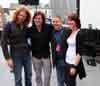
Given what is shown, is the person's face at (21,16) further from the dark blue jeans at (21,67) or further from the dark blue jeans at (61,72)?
the dark blue jeans at (61,72)

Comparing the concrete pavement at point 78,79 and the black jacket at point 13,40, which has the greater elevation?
the black jacket at point 13,40

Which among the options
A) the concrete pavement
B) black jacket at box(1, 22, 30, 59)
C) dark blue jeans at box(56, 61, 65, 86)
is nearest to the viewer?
black jacket at box(1, 22, 30, 59)

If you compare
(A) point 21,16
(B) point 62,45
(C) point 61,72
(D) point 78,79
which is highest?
(A) point 21,16

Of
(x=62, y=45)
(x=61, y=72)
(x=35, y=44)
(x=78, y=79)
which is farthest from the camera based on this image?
(x=78, y=79)

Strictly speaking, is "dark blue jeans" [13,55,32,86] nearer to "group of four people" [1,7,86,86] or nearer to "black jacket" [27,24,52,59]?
"group of four people" [1,7,86,86]

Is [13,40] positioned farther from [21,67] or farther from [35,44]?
[21,67]

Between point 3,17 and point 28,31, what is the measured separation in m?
4.60

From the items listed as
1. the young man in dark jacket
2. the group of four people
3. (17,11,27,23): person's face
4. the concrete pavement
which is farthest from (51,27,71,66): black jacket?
the concrete pavement

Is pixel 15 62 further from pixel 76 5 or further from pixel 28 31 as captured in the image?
pixel 76 5

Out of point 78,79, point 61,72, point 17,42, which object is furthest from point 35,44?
point 78,79

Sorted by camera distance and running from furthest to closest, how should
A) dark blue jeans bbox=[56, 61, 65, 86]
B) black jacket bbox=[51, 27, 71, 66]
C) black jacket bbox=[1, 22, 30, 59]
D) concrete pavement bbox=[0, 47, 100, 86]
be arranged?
1. concrete pavement bbox=[0, 47, 100, 86]
2. dark blue jeans bbox=[56, 61, 65, 86]
3. black jacket bbox=[1, 22, 30, 59]
4. black jacket bbox=[51, 27, 71, 66]

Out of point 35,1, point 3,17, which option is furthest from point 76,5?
point 3,17

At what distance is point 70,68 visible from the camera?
358 cm

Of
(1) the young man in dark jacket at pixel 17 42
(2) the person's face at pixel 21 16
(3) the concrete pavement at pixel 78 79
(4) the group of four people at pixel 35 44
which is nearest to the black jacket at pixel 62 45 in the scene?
(4) the group of four people at pixel 35 44
